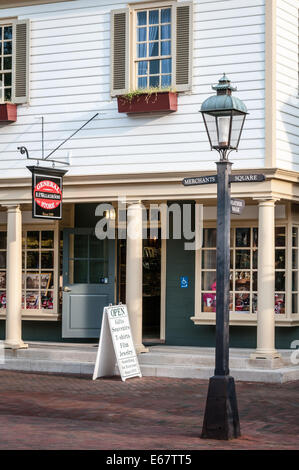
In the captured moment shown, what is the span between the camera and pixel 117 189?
14.9 metres

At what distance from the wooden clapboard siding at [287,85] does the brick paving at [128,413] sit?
144 inches

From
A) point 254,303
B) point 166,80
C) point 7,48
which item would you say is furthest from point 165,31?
point 254,303

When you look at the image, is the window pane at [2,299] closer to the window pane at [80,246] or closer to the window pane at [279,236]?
the window pane at [80,246]

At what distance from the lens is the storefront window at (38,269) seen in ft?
55.7

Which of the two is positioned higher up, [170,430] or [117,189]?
[117,189]

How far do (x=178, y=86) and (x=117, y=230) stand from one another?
3442 mm

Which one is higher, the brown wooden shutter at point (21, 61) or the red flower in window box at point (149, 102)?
the brown wooden shutter at point (21, 61)

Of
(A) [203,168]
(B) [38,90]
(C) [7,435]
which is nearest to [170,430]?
(C) [7,435]

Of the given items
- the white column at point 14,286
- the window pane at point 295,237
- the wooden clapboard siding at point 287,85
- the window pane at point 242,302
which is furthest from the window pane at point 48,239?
the wooden clapboard siding at point 287,85

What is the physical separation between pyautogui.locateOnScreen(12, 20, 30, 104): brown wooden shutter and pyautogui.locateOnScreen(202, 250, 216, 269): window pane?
4.14 meters

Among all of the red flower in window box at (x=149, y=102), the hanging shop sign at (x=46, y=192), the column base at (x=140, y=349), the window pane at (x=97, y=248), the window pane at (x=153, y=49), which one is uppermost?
the window pane at (x=153, y=49)

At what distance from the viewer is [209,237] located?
1580 centimetres
